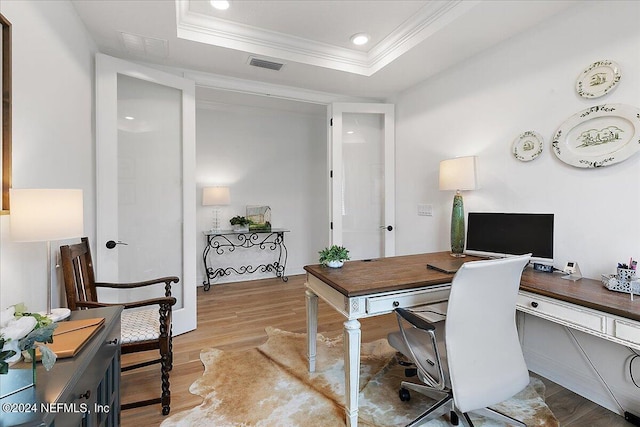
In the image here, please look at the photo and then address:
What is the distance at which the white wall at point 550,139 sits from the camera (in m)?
1.94

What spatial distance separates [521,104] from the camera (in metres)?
2.51

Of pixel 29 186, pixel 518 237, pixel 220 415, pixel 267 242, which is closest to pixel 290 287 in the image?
pixel 267 242

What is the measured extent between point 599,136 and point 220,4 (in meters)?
2.86

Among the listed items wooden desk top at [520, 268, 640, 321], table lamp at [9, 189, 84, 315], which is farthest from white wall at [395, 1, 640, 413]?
table lamp at [9, 189, 84, 315]

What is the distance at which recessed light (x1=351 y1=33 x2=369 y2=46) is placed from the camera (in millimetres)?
2920

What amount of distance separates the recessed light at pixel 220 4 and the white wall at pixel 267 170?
2400 mm

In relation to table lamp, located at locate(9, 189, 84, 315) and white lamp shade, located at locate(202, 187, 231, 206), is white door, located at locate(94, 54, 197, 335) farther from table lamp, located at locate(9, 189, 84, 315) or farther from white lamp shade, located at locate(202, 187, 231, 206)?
white lamp shade, located at locate(202, 187, 231, 206)

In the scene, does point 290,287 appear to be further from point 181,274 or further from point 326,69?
point 326,69

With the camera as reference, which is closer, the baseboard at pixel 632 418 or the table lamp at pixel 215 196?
the baseboard at pixel 632 418

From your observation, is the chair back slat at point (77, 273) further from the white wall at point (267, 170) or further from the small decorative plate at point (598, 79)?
the small decorative plate at point (598, 79)

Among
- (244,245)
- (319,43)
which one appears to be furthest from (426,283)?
(244,245)

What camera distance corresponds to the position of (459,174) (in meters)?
2.74

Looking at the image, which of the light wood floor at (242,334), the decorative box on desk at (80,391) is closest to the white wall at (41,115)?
the decorative box on desk at (80,391)

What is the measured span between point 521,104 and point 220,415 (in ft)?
10.3
